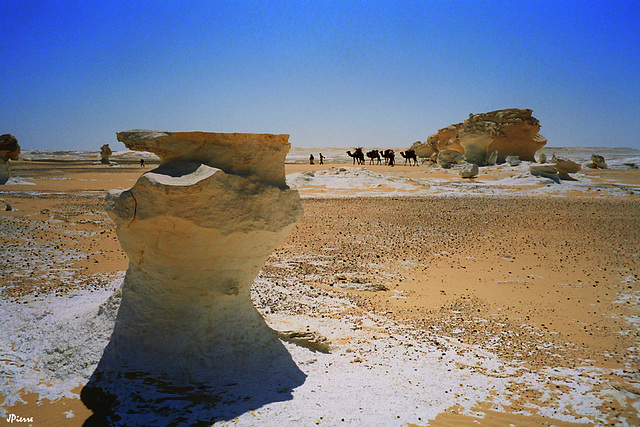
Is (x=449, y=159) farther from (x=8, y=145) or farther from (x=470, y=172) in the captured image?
(x=8, y=145)

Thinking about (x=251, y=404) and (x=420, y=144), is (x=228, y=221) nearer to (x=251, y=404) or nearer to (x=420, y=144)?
(x=251, y=404)

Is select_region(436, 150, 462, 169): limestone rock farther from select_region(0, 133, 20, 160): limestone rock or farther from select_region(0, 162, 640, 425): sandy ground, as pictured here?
select_region(0, 133, 20, 160): limestone rock

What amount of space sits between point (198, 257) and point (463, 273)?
5.51m

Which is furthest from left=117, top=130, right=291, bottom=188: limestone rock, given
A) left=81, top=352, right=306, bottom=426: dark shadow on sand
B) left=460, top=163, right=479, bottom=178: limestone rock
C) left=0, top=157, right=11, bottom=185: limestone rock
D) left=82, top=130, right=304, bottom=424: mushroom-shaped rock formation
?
left=0, top=157, right=11, bottom=185: limestone rock

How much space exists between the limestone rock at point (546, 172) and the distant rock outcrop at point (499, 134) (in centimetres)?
746

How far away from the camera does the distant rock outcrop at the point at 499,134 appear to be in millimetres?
29125

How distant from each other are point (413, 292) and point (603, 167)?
1274 inches

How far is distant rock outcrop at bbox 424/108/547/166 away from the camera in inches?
1147

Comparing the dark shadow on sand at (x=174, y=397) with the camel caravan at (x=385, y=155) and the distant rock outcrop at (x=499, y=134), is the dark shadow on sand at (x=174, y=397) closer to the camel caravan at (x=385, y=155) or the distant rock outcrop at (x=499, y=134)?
the distant rock outcrop at (x=499, y=134)

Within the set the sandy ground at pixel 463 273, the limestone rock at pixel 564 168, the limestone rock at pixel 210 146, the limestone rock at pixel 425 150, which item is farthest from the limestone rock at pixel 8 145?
the limestone rock at pixel 425 150

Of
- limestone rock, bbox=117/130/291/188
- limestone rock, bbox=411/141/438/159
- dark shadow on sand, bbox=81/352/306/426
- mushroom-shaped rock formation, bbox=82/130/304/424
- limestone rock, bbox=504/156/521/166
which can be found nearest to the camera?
dark shadow on sand, bbox=81/352/306/426

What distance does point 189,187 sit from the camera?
378 centimetres

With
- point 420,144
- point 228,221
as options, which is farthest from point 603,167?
point 228,221

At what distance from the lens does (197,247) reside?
4074mm
